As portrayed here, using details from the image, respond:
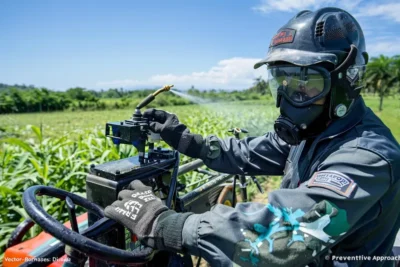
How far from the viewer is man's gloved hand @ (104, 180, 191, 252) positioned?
1288mm

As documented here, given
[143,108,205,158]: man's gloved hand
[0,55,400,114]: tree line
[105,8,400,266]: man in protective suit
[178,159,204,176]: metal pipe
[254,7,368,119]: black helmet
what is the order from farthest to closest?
1. [0,55,400,114]: tree line
2. [178,159,204,176]: metal pipe
3. [143,108,205,158]: man's gloved hand
4. [254,7,368,119]: black helmet
5. [105,8,400,266]: man in protective suit

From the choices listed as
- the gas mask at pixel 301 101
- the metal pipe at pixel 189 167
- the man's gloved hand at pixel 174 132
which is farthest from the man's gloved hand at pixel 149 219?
the metal pipe at pixel 189 167

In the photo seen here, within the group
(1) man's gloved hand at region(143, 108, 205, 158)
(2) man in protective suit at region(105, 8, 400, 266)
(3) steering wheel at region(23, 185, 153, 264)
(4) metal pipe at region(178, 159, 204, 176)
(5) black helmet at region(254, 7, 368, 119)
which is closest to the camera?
(3) steering wheel at region(23, 185, 153, 264)

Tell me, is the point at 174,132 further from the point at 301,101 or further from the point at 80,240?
the point at 80,240

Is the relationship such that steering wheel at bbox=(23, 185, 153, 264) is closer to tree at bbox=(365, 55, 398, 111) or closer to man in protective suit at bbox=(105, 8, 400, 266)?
man in protective suit at bbox=(105, 8, 400, 266)

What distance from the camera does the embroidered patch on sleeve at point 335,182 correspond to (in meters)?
1.28

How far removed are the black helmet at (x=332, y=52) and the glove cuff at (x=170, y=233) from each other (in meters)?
1.13

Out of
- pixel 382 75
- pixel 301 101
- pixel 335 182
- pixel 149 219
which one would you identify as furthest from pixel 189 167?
pixel 382 75

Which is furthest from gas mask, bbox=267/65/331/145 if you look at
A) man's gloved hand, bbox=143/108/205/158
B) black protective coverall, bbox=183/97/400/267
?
man's gloved hand, bbox=143/108/205/158

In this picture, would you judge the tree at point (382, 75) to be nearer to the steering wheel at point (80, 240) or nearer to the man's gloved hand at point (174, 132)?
the man's gloved hand at point (174, 132)

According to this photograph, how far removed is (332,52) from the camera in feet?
5.84

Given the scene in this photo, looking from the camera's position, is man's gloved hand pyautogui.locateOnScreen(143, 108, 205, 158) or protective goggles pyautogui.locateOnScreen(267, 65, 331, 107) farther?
man's gloved hand pyautogui.locateOnScreen(143, 108, 205, 158)

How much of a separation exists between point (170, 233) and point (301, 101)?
1.15m

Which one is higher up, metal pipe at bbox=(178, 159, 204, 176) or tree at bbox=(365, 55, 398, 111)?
tree at bbox=(365, 55, 398, 111)
